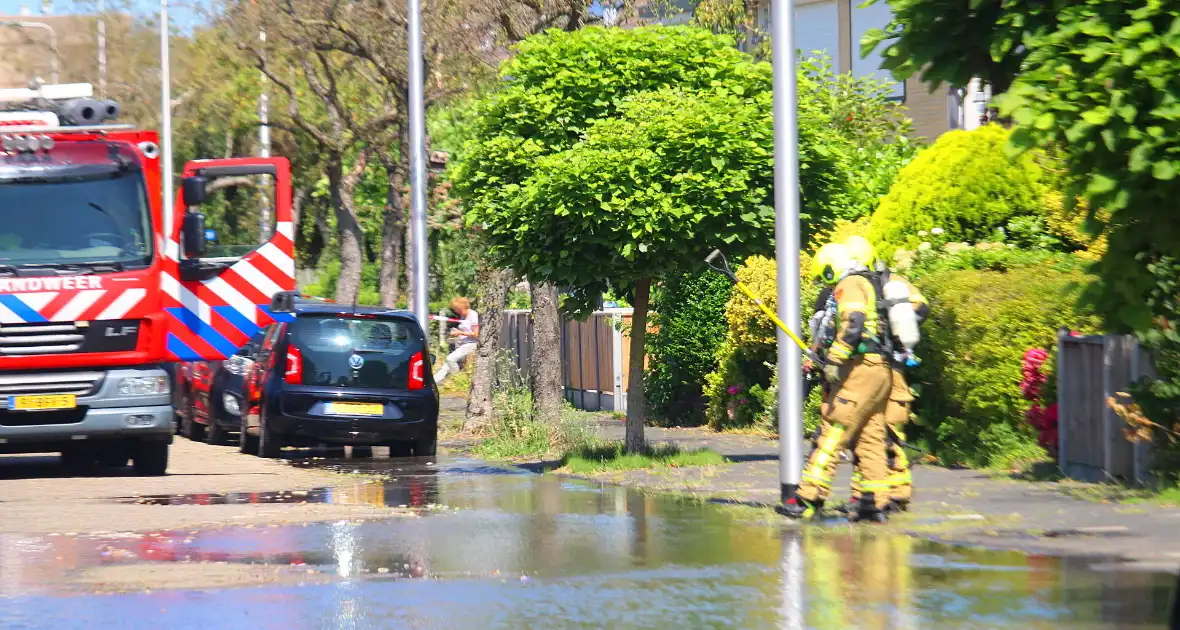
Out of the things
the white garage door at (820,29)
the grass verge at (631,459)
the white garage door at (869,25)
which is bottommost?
the grass verge at (631,459)

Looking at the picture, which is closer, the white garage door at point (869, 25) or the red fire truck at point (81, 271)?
the red fire truck at point (81, 271)

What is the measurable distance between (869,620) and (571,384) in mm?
19597

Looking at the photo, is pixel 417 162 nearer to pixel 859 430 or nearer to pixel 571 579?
pixel 859 430

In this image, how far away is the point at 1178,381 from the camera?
11250 mm

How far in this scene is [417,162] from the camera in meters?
20.8

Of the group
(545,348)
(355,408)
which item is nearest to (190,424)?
(545,348)

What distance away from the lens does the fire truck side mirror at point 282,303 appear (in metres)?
17.4

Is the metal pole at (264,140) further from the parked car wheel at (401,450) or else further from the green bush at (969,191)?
the green bush at (969,191)

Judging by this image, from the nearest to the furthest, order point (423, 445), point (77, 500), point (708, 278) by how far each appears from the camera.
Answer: point (77, 500) < point (423, 445) < point (708, 278)

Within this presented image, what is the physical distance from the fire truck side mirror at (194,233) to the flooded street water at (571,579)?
447 cm

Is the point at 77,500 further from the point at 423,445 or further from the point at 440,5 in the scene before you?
the point at 440,5

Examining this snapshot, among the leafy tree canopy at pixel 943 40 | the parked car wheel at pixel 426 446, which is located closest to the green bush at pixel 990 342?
the leafy tree canopy at pixel 943 40

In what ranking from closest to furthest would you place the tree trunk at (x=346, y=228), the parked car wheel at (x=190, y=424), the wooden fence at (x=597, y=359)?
the parked car wheel at (x=190, y=424) → the wooden fence at (x=597, y=359) → the tree trunk at (x=346, y=228)

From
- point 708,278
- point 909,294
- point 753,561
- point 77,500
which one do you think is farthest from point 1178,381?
point 708,278
